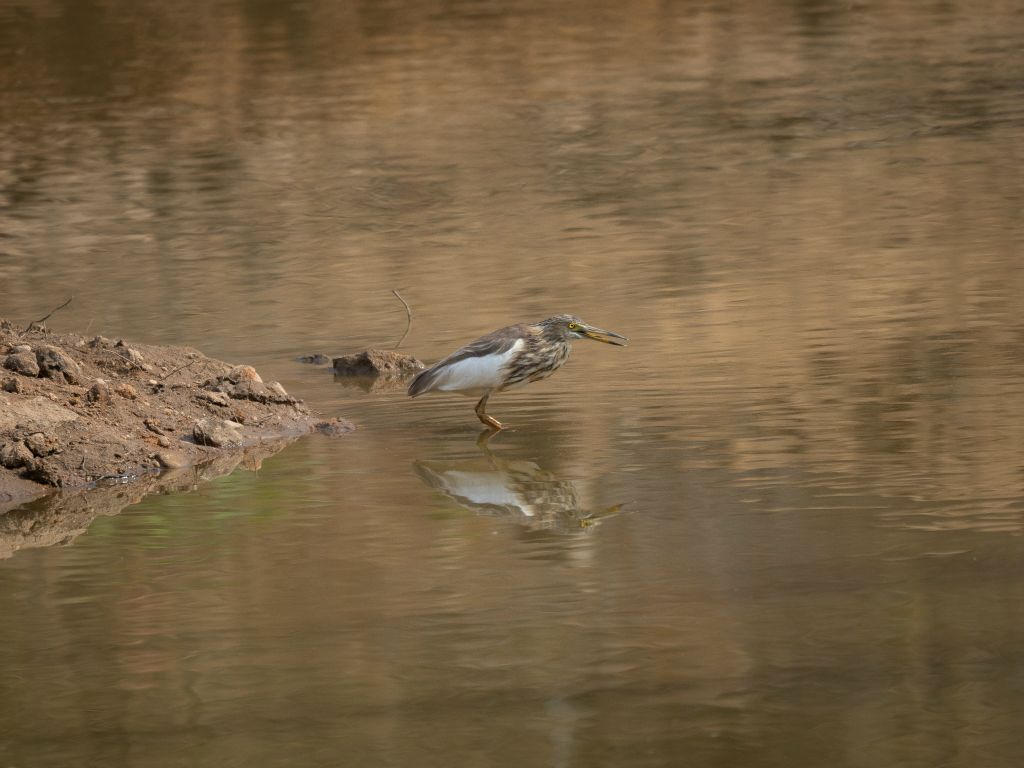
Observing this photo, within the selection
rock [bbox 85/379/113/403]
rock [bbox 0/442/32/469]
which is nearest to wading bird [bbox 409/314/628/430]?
rock [bbox 85/379/113/403]

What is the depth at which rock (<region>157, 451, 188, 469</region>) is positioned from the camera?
943 centimetres

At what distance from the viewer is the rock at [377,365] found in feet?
37.4

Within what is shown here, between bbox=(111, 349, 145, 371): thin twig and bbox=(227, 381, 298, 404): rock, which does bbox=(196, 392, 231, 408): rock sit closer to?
bbox=(227, 381, 298, 404): rock

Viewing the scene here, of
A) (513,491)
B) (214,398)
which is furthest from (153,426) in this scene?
(513,491)

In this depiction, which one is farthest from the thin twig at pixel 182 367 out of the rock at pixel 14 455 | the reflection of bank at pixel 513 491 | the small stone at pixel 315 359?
the reflection of bank at pixel 513 491

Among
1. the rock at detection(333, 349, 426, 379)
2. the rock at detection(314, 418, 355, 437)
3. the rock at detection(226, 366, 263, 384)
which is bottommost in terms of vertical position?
the rock at detection(333, 349, 426, 379)

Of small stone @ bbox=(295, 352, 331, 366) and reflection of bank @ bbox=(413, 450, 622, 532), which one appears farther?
small stone @ bbox=(295, 352, 331, 366)

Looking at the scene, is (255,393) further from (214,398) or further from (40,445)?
(40,445)

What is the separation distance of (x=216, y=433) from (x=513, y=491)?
6.18 ft

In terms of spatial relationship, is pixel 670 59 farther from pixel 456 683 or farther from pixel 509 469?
pixel 456 683

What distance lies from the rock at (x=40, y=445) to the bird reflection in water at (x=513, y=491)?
172 cm

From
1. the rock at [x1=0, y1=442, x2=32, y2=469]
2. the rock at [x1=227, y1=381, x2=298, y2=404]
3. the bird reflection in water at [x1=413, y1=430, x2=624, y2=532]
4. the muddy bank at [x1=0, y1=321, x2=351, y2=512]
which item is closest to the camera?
the bird reflection in water at [x1=413, y1=430, x2=624, y2=532]

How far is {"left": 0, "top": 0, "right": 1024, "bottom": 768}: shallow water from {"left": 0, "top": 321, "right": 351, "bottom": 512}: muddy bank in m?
0.50

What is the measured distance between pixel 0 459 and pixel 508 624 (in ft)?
11.3
